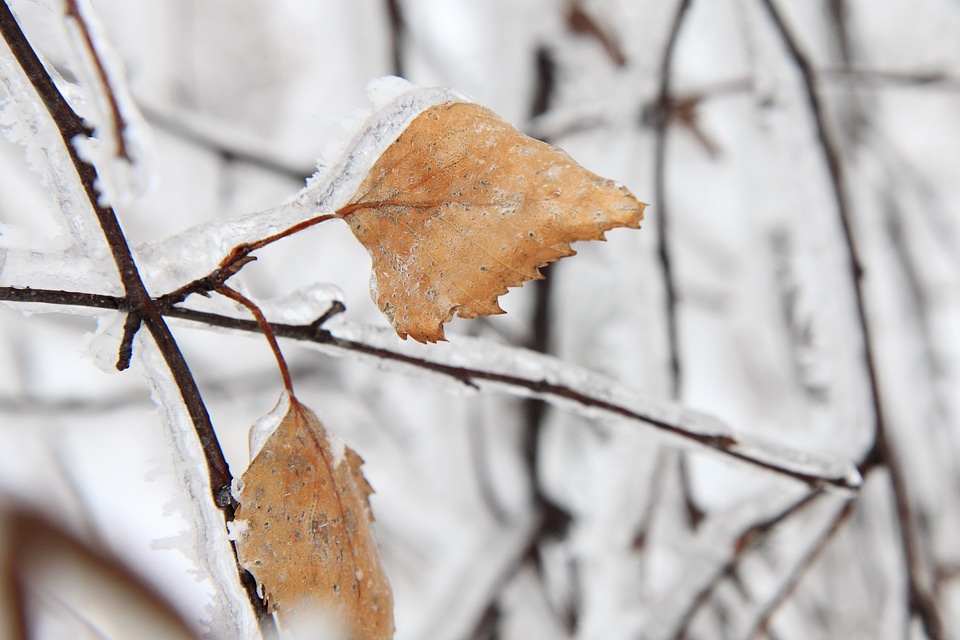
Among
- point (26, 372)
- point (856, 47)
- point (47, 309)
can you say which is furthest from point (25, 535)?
point (856, 47)

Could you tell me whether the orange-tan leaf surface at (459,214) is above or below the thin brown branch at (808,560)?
above

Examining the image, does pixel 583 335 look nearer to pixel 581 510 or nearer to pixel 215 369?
pixel 581 510

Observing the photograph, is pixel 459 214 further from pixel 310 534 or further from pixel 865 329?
pixel 865 329

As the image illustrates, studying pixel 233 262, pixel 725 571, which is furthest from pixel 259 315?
pixel 725 571

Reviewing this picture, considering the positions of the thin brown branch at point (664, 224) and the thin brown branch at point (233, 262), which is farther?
the thin brown branch at point (664, 224)

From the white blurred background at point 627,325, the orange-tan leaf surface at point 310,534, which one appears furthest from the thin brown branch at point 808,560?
the orange-tan leaf surface at point 310,534

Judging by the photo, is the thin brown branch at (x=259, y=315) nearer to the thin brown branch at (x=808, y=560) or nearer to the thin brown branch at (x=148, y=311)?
the thin brown branch at (x=148, y=311)
